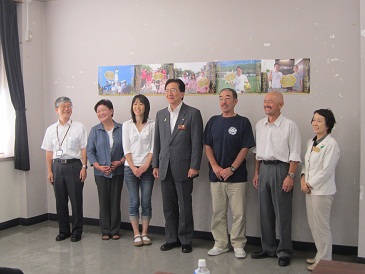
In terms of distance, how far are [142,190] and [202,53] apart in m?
1.79

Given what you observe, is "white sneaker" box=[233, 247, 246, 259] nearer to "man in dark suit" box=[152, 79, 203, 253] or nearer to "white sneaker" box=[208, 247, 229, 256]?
"white sneaker" box=[208, 247, 229, 256]

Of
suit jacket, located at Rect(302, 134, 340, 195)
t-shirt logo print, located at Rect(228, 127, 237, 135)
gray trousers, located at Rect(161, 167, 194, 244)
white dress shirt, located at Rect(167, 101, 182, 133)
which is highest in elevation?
white dress shirt, located at Rect(167, 101, 182, 133)

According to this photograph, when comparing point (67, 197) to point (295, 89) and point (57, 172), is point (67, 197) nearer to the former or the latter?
point (57, 172)

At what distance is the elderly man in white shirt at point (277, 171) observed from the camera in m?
4.03

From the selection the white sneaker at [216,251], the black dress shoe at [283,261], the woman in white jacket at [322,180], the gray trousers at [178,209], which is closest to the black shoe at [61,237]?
the gray trousers at [178,209]

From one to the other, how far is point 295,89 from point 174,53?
1544 millimetres

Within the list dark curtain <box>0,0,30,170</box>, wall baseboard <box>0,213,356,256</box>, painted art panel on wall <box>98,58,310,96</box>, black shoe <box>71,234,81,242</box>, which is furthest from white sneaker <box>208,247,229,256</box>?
dark curtain <box>0,0,30,170</box>

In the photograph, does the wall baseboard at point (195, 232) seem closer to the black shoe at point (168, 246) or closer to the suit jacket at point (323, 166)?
the black shoe at point (168, 246)

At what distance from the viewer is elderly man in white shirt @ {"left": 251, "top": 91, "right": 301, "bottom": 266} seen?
159 inches

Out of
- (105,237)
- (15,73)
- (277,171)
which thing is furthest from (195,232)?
(15,73)

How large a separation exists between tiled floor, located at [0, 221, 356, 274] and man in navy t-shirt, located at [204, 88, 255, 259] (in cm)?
23

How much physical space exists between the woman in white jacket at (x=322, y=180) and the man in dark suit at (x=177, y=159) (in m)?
1.19

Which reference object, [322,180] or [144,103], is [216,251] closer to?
[322,180]

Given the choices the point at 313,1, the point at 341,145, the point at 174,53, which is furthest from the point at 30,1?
the point at 341,145
